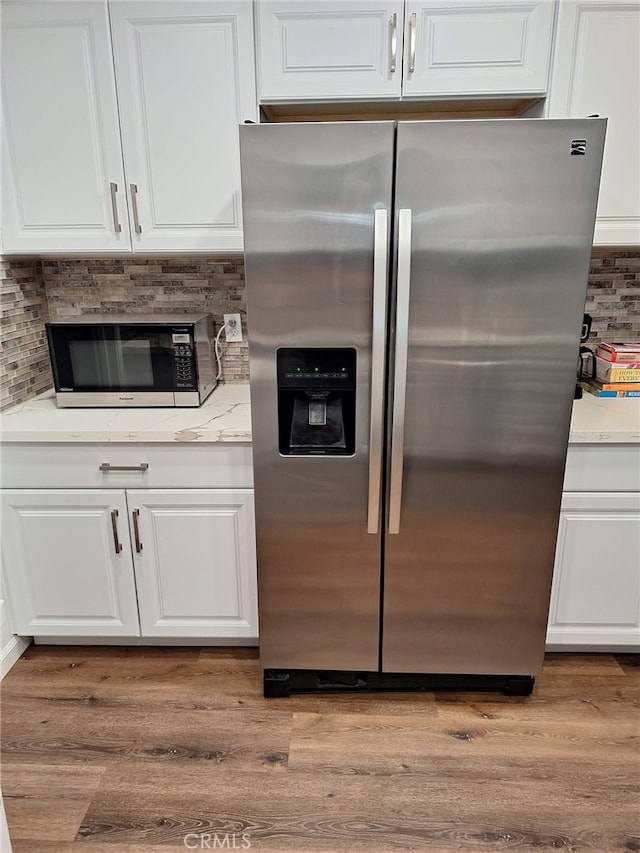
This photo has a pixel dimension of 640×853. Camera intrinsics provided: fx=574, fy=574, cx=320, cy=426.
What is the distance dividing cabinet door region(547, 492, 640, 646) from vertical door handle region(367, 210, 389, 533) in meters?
0.67

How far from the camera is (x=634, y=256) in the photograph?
2252mm

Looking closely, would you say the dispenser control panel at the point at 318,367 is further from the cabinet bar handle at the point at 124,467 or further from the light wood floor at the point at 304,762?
the light wood floor at the point at 304,762

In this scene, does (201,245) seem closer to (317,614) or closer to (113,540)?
(113,540)

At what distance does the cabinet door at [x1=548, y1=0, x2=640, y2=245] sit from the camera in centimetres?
177

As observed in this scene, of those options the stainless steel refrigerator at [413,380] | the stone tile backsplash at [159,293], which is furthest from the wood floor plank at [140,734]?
the stone tile backsplash at [159,293]

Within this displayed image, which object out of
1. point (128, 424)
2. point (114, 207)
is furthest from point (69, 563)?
point (114, 207)

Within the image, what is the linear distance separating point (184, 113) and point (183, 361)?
0.82m

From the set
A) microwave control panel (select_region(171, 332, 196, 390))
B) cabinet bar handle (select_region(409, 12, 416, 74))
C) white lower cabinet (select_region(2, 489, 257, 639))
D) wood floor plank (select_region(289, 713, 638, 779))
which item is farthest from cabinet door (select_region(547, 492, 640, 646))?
cabinet bar handle (select_region(409, 12, 416, 74))

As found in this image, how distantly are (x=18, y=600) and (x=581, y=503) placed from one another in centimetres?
200

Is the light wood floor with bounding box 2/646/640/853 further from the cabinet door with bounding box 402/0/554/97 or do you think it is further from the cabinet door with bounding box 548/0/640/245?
the cabinet door with bounding box 402/0/554/97

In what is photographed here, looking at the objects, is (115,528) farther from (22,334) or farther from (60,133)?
(60,133)

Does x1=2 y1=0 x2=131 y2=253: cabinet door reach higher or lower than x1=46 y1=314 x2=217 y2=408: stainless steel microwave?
higher

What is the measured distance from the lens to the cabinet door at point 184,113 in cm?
183

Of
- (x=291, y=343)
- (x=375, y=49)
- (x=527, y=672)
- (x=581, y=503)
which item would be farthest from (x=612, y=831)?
(x=375, y=49)
